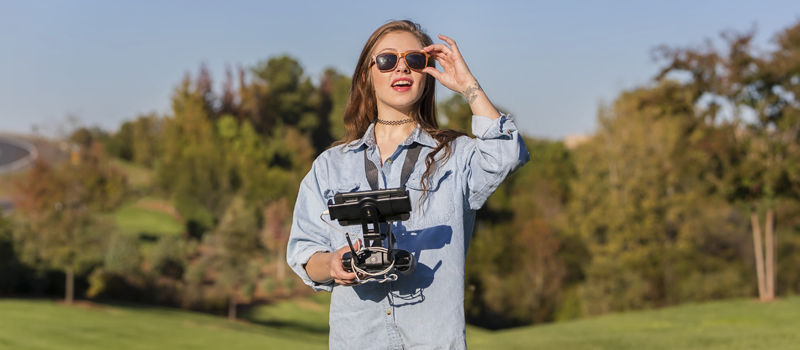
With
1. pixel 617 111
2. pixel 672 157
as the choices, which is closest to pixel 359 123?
pixel 672 157

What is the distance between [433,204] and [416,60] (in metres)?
0.55

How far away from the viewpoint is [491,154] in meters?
2.40

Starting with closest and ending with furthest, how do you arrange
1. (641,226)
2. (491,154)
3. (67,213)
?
(491,154)
(67,213)
(641,226)

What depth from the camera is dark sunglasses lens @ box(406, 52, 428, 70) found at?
2637 mm

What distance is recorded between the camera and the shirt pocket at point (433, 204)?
2455 mm

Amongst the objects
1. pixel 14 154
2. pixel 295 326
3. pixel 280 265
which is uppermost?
pixel 14 154

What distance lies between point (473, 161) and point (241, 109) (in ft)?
219

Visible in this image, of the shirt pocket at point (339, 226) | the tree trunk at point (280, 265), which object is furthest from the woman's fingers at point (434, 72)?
the tree trunk at point (280, 265)

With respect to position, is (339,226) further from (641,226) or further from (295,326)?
(641,226)

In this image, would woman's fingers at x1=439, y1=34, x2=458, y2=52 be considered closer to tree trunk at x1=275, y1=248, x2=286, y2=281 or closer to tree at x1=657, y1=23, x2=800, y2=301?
tree at x1=657, y1=23, x2=800, y2=301

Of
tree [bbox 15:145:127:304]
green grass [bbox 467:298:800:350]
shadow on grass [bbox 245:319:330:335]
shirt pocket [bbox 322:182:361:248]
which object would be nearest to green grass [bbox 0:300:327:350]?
tree [bbox 15:145:127:304]

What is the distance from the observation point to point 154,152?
2766 inches

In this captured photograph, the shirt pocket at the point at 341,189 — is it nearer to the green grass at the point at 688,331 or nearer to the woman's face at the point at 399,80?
the woman's face at the point at 399,80

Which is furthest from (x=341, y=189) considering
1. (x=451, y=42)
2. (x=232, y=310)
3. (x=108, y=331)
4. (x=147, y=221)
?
(x=147, y=221)
